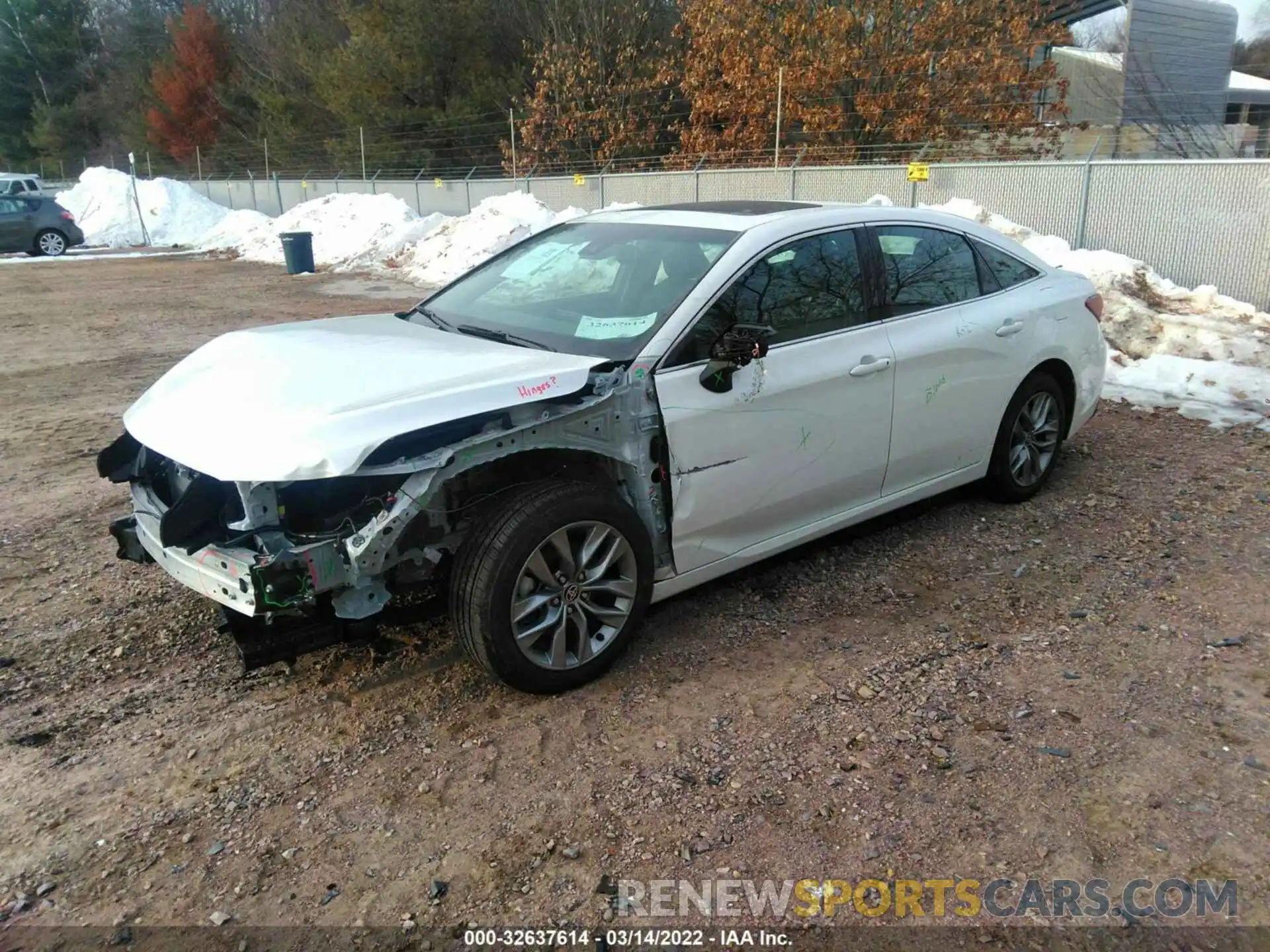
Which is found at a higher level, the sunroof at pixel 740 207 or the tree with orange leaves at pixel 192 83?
the tree with orange leaves at pixel 192 83

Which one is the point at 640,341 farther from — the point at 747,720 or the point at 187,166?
the point at 187,166

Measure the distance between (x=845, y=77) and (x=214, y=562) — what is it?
755 inches

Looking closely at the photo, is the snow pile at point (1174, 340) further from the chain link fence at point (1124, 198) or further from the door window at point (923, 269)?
the door window at point (923, 269)

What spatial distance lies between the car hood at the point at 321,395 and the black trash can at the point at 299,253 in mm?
17025

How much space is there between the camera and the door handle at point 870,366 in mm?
4098

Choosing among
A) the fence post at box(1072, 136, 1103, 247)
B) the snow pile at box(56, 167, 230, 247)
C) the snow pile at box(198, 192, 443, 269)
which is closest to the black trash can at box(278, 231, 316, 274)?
the snow pile at box(198, 192, 443, 269)

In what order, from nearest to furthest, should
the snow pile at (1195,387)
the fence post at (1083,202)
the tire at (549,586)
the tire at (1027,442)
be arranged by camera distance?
the tire at (549,586)
the tire at (1027,442)
the snow pile at (1195,387)
the fence post at (1083,202)

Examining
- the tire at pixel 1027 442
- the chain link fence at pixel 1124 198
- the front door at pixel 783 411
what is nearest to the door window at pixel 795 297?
the front door at pixel 783 411

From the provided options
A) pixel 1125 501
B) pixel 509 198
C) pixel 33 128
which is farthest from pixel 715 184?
pixel 33 128

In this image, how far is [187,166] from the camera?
147ft

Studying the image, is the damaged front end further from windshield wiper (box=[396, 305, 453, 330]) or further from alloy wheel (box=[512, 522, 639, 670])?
windshield wiper (box=[396, 305, 453, 330])

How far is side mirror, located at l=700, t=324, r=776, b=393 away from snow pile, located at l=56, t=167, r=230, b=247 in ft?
98.8

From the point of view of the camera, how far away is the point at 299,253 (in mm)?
19641

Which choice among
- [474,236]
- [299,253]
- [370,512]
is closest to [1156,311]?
[370,512]
